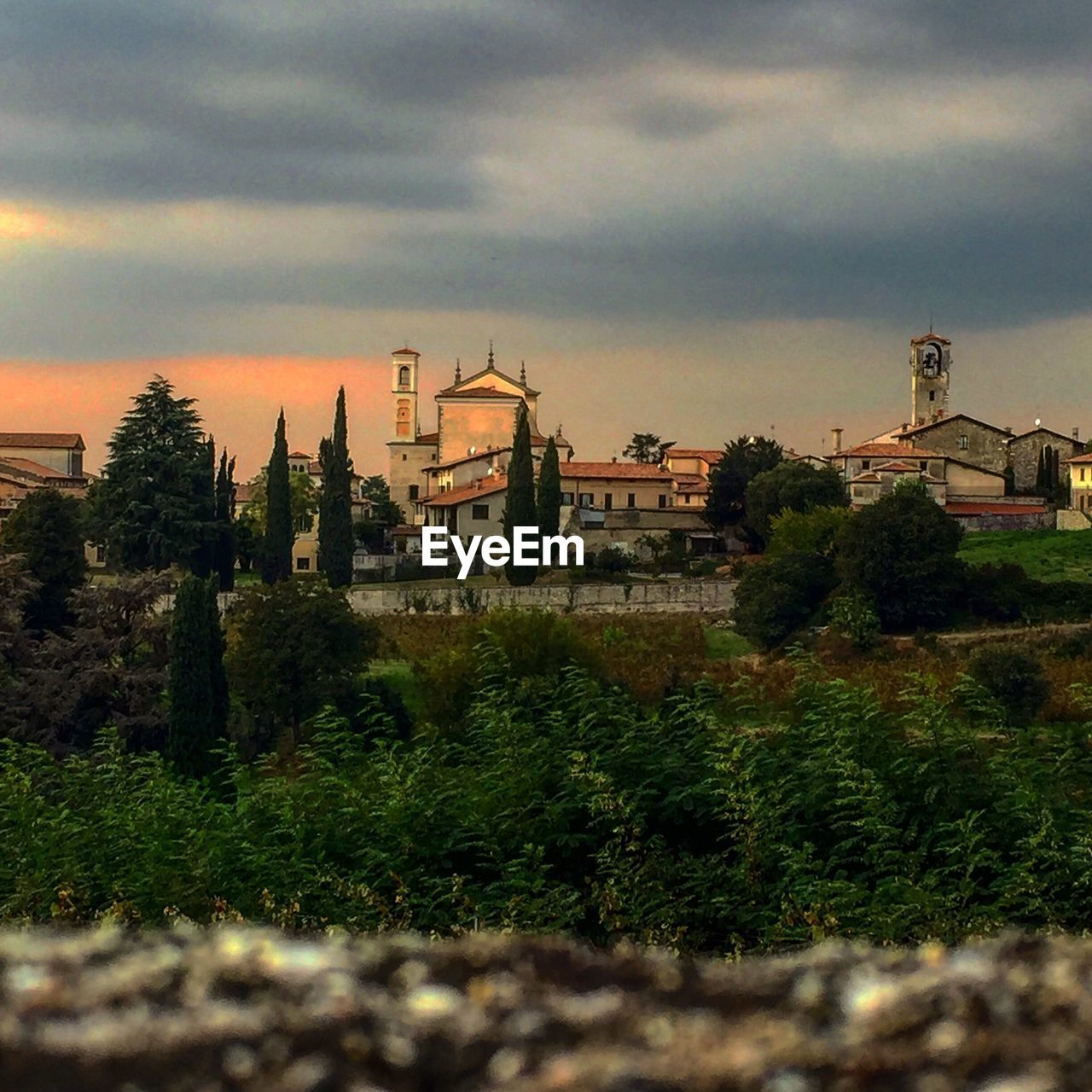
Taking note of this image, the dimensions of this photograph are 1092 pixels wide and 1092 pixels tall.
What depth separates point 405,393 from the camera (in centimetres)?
9175

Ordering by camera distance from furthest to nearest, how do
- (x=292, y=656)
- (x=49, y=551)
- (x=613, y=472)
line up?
1. (x=613, y=472)
2. (x=49, y=551)
3. (x=292, y=656)

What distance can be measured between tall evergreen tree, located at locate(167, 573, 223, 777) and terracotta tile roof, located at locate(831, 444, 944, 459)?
1816 inches

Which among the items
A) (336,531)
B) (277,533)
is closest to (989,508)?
(336,531)

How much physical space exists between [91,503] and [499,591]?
16.7 metres

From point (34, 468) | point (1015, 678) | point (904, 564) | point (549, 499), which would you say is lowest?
point (1015, 678)

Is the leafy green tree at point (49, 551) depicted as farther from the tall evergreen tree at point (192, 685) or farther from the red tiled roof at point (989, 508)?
the red tiled roof at point (989, 508)

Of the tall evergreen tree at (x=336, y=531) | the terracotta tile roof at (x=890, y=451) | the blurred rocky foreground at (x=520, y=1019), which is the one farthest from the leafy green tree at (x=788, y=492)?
the blurred rocky foreground at (x=520, y=1019)

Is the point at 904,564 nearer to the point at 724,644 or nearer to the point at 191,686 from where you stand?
the point at 724,644

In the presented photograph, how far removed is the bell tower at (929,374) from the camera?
102 metres

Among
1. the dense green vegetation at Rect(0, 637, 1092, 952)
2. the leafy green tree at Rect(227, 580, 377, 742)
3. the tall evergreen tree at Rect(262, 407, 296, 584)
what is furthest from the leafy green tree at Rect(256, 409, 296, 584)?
the dense green vegetation at Rect(0, 637, 1092, 952)

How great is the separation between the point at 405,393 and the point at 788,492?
3464cm

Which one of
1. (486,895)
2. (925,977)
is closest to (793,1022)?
(925,977)

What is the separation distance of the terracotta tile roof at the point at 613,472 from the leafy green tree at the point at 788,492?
762cm

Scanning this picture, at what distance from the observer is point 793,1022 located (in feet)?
6.52
